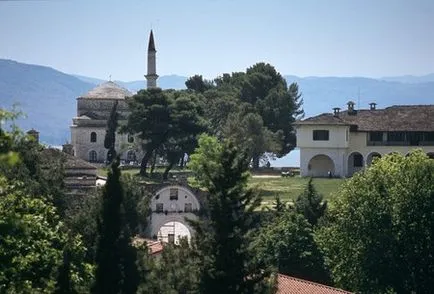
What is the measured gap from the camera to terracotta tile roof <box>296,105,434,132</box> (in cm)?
7394

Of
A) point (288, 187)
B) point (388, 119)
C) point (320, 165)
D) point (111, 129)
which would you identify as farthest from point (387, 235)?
point (111, 129)

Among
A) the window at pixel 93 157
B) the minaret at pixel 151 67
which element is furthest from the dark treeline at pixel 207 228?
the minaret at pixel 151 67

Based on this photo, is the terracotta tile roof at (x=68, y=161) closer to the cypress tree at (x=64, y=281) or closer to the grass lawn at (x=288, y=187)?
the grass lawn at (x=288, y=187)

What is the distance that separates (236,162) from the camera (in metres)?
26.3

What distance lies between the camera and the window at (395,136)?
242ft

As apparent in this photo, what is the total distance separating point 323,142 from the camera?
247 ft

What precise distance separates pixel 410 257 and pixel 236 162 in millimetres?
13922

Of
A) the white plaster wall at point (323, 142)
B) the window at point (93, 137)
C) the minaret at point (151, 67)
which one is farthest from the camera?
the minaret at point (151, 67)

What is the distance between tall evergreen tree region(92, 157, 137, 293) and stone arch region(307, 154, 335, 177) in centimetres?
5265

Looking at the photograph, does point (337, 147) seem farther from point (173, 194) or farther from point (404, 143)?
point (173, 194)

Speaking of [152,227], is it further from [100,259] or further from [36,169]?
[100,259]

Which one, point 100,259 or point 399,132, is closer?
point 100,259

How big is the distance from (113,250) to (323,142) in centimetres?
5187

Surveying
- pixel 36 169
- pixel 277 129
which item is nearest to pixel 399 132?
pixel 277 129
